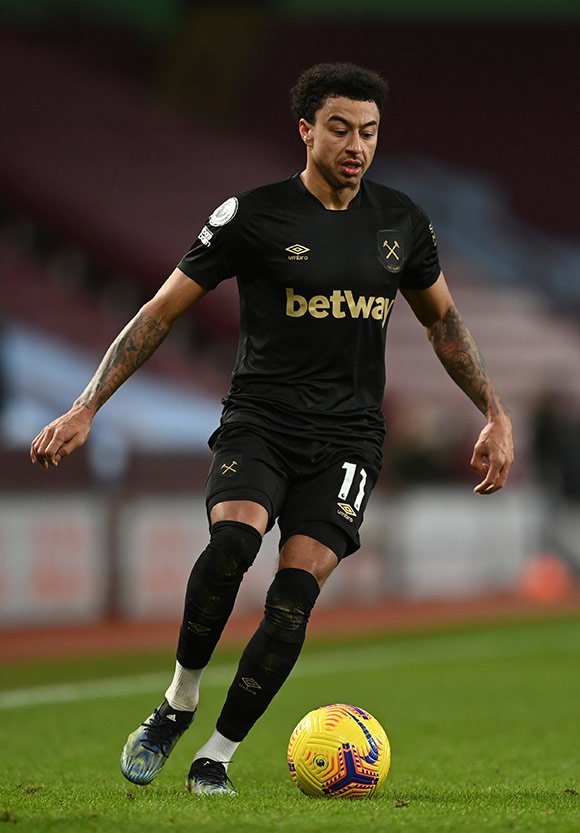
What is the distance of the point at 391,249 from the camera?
5.64 metres

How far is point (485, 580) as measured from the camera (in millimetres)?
18297

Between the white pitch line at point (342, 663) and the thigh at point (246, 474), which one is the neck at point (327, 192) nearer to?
the thigh at point (246, 474)

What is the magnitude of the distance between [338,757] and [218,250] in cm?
178

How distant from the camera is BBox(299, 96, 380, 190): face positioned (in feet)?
17.9

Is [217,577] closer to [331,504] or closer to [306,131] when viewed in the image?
[331,504]

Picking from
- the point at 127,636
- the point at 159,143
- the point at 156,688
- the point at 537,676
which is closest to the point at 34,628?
the point at 127,636

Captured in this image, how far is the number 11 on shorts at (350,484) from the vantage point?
216 inches

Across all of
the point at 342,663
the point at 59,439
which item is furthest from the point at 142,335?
the point at 342,663

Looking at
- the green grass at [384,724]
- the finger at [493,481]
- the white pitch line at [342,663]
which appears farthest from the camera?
the white pitch line at [342,663]

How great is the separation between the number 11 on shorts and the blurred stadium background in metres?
8.41

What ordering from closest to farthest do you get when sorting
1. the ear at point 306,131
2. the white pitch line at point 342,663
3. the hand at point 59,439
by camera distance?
the hand at point 59,439 < the ear at point 306,131 < the white pitch line at point 342,663

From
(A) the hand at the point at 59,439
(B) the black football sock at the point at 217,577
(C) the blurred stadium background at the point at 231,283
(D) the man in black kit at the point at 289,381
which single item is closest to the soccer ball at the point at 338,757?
(D) the man in black kit at the point at 289,381

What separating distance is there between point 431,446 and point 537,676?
692 centimetres

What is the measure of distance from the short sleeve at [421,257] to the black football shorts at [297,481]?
2.28 ft
